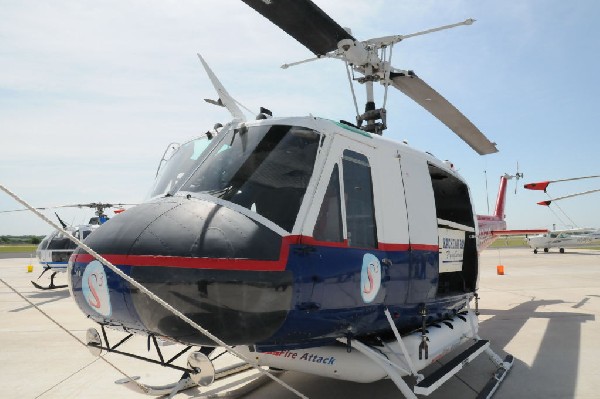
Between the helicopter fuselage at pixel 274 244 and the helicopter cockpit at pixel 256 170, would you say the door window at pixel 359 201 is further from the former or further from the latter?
the helicopter cockpit at pixel 256 170

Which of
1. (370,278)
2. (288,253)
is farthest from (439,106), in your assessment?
(288,253)

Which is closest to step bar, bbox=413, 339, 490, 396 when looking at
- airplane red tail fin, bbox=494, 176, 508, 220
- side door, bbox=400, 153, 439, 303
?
side door, bbox=400, 153, 439, 303

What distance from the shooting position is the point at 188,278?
9.20ft

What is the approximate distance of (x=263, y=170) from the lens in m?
3.51

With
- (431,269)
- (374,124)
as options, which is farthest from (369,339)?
(374,124)

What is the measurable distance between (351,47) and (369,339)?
11.3 ft

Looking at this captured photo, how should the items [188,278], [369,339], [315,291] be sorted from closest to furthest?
1. [188,278]
2. [315,291]
3. [369,339]

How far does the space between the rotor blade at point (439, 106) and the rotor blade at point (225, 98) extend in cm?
310

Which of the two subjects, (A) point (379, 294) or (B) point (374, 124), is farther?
(B) point (374, 124)

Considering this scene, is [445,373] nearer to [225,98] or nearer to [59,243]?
[225,98]

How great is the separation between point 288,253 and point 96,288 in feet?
4.36

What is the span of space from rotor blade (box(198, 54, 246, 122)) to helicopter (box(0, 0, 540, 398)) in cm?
1

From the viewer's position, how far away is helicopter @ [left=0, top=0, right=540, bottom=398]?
2855mm

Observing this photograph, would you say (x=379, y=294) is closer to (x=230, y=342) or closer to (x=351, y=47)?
(x=230, y=342)
